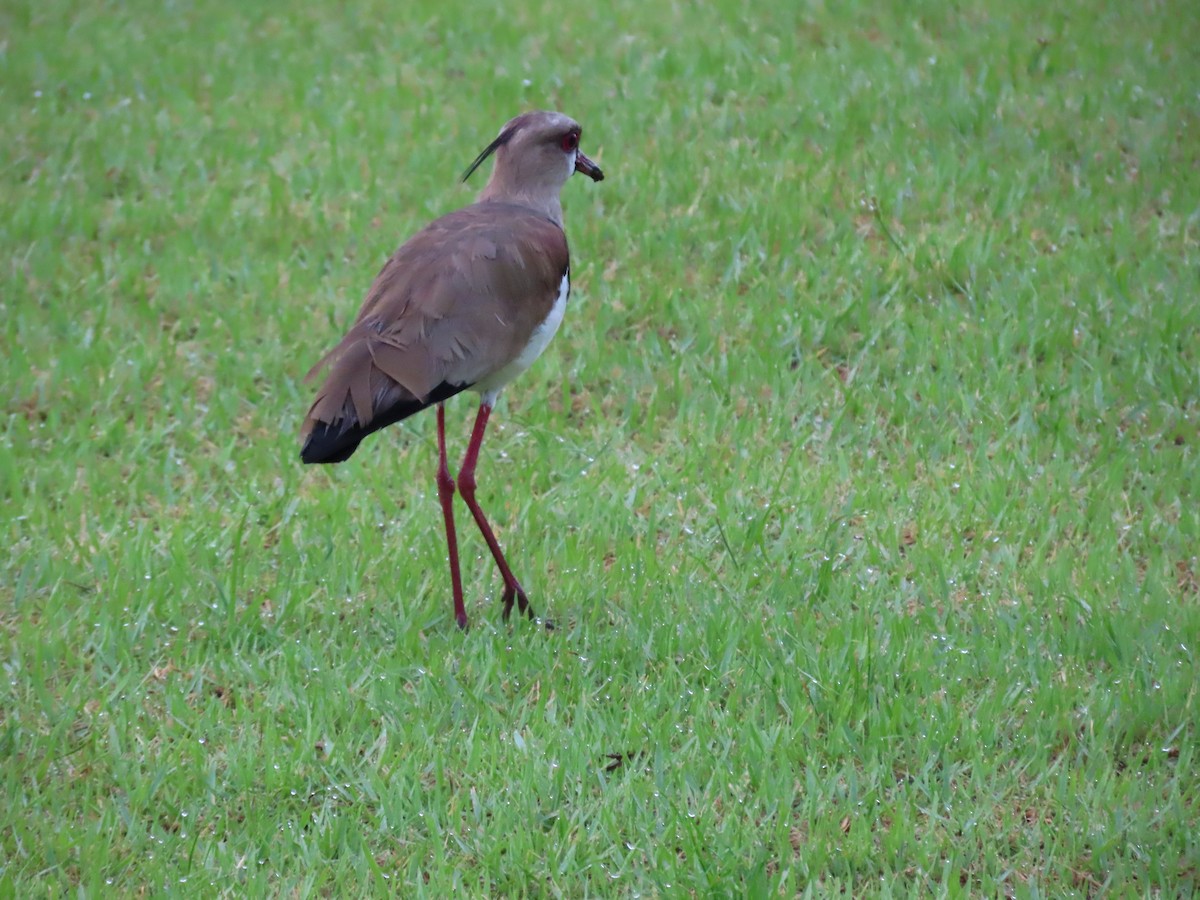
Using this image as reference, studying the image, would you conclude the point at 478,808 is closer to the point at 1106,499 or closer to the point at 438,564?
the point at 438,564

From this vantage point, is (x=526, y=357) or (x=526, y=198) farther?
(x=526, y=198)

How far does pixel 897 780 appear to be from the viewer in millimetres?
4230

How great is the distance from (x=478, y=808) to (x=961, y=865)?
1.39 meters

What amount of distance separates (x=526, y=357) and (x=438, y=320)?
40 centimetres

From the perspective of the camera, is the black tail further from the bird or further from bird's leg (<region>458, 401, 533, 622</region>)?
bird's leg (<region>458, 401, 533, 622</region>)

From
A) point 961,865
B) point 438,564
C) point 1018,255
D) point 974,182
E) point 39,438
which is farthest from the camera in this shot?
point 974,182

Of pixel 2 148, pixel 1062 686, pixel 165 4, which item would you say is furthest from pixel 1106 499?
pixel 165 4

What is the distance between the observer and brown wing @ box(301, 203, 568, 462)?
14.8 feet

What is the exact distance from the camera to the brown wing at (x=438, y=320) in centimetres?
452

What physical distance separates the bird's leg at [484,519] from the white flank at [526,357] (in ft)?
0.26

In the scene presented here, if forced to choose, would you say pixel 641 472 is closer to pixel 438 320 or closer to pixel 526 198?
pixel 526 198

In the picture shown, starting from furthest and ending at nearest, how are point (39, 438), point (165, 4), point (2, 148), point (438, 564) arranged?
point (165, 4), point (2, 148), point (39, 438), point (438, 564)

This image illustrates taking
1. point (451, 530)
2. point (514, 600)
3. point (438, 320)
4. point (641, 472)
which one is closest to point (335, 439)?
point (438, 320)

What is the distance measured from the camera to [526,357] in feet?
16.5
